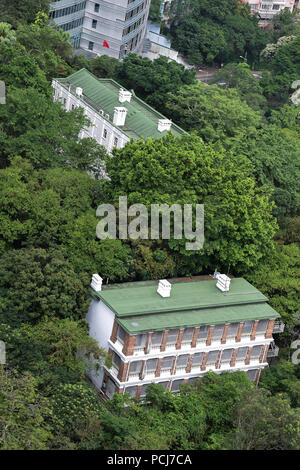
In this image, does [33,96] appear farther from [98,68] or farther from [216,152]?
[98,68]

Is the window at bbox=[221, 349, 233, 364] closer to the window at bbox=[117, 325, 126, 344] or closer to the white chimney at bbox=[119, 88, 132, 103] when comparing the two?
the window at bbox=[117, 325, 126, 344]

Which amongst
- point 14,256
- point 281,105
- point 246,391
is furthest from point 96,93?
point 281,105

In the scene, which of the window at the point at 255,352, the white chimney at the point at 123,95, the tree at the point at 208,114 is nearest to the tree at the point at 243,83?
the tree at the point at 208,114

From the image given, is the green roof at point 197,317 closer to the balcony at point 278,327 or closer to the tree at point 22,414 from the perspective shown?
the balcony at point 278,327

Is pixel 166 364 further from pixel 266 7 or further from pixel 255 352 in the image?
pixel 266 7

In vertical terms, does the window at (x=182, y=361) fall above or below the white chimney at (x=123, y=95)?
below

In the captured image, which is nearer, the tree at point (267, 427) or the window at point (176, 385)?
the tree at point (267, 427)

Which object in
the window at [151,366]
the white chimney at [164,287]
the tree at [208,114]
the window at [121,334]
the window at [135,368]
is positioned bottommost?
the window at [135,368]
